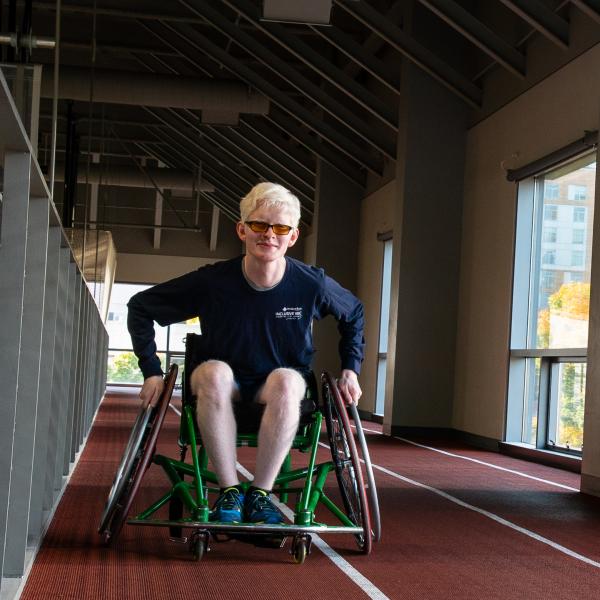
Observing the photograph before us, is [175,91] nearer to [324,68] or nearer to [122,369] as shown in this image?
[324,68]

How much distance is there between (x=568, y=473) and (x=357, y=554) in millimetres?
4224

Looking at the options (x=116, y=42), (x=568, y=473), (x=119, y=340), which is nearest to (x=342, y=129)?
(x=116, y=42)

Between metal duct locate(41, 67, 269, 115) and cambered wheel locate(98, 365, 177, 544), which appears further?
Result: metal duct locate(41, 67, 269, 115)

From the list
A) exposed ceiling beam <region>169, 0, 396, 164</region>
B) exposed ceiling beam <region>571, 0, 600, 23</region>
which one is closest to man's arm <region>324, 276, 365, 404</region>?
exposed ceiling beam <region>571, 0, 600, 23</region>

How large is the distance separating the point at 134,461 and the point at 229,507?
0.33 meters

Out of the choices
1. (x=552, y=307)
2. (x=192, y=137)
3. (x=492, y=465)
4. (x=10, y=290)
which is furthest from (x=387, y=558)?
(x=192, y=137)

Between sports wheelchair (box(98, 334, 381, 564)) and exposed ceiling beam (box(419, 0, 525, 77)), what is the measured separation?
5.54 metres

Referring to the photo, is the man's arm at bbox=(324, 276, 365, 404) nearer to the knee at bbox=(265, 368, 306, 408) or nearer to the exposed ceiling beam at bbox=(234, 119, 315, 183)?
the knee at bbox=(265, 368, 306, 408)

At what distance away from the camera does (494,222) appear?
30.5ft

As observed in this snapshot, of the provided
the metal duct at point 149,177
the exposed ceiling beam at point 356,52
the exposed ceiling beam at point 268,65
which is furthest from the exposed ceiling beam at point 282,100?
the metal duct at point 149,177

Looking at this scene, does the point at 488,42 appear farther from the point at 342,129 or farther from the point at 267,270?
the point at 267,270

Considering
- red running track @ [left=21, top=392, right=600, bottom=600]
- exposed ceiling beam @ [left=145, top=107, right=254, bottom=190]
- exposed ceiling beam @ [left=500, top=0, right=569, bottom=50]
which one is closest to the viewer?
red running track @ [left=21, top=392, right=600, bottom=600]

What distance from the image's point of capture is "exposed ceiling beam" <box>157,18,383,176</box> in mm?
11633

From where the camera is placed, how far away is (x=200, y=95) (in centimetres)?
1245
